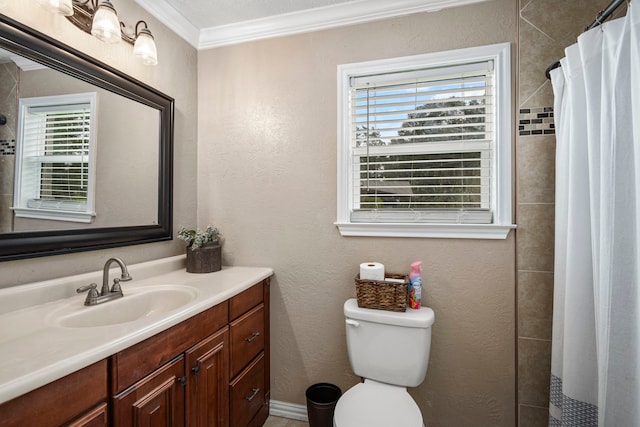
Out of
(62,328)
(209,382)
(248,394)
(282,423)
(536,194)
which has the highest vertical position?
(536,194)

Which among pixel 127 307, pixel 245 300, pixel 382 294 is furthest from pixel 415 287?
pixel 127 307

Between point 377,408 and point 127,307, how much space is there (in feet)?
3.73

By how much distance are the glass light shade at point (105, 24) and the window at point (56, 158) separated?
0.85ft

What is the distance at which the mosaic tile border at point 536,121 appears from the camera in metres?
1.53

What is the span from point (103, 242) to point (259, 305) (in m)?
0.84

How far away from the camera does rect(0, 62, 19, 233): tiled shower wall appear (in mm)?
1129

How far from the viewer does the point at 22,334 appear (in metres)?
0.94

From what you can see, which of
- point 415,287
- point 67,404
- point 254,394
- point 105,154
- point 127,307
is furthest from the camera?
point 254,394

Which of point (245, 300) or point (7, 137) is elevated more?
point (7, 137)

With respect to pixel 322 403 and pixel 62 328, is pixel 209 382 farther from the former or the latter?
pixel 322 403

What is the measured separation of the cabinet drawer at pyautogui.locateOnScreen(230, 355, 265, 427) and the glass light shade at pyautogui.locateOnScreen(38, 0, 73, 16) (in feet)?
5.54

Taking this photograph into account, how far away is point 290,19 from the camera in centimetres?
189

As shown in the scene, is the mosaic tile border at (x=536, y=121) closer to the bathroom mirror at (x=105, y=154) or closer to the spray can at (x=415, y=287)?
the spray can at (x=415, y=287)

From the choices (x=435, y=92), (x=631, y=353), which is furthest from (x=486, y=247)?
(x=435, y=92)
